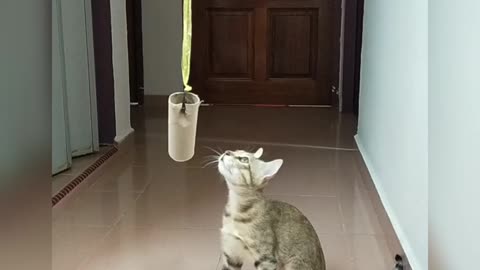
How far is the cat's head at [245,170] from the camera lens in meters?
1.73

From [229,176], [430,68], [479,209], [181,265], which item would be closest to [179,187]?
[181,265]

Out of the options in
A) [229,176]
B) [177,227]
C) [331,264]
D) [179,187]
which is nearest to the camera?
[229,176]

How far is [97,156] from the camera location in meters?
3.17

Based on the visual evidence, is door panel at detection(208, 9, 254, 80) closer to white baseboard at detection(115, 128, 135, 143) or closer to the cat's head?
white baseboard at detection(115, 128, 135, 143)

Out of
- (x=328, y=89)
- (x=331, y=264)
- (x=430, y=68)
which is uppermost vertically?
(x=430, y=68)

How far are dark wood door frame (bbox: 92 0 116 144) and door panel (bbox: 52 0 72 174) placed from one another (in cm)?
42

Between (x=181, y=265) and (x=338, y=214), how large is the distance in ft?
2.32

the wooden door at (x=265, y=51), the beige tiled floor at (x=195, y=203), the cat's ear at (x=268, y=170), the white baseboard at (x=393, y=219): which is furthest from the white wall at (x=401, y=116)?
the wooden door at (x=265, y=51)

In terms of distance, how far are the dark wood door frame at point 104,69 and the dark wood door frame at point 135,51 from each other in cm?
114

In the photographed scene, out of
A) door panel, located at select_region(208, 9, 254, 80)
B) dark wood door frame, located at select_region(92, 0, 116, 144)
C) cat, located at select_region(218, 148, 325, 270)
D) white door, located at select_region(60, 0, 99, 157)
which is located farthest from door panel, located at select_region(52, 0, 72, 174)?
door panel, located at select_region(208, 9, 254, 80)

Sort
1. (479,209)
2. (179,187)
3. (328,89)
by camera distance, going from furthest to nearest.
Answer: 1. (328,89)
2. (179,187)
3. (479,209)

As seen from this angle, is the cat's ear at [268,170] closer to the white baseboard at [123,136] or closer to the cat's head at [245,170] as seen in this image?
the cat's head at [245,170]

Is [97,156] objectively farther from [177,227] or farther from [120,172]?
[177,227]

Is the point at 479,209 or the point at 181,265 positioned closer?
the point at 479,209
